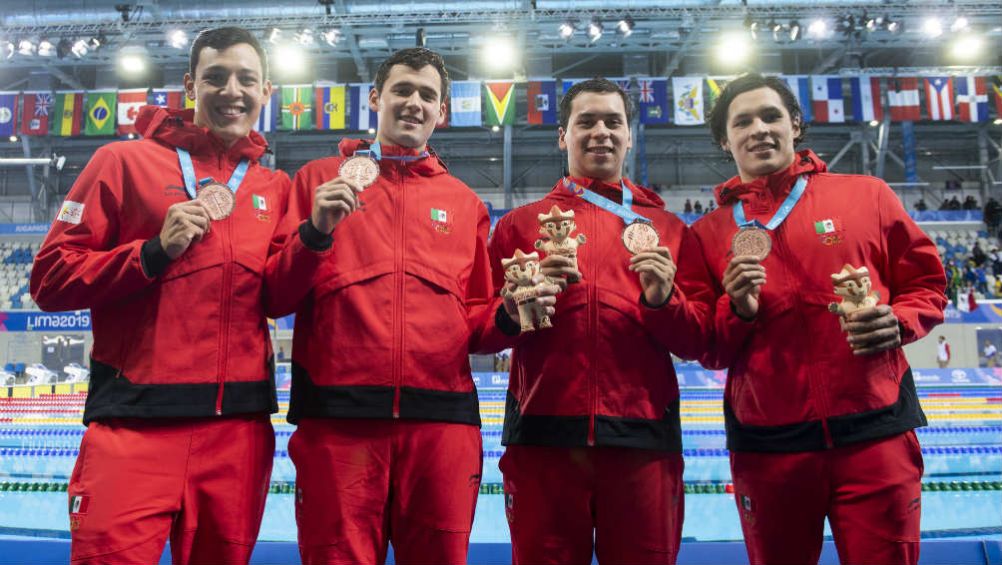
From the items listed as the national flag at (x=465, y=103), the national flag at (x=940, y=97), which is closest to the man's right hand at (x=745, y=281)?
the national flag at (x=465, y=103)

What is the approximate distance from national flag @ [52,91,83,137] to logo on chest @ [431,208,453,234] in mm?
18427

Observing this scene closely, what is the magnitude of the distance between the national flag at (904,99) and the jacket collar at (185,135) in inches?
724

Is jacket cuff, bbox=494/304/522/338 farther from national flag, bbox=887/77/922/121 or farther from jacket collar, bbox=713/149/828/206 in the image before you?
national flag, bbox=887/77/922/121

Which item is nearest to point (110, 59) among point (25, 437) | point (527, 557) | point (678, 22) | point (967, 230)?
point (25, 437)

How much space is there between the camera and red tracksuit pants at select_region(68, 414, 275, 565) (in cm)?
176

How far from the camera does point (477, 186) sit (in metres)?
21.3

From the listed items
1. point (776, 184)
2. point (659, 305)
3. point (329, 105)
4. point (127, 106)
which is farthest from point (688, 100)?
point (659, 305)

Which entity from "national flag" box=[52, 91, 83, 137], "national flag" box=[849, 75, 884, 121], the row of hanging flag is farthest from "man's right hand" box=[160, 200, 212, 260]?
"national flag" box=[52, 91, 83, 137]

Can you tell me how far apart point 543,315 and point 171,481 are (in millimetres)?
1158

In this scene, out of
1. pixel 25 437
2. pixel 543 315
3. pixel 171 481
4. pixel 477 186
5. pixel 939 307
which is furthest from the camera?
pixel 477 186

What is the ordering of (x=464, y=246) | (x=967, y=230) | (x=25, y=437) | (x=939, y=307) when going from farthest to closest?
1. (x=967, y=230)
2. (x=25, y=437)
3. (x=464, y=246)
4. (x=939, y=307)

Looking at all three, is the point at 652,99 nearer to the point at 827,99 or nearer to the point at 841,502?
the point at 827,99

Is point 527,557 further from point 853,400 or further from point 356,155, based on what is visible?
point 356,155

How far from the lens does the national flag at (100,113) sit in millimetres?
16734
